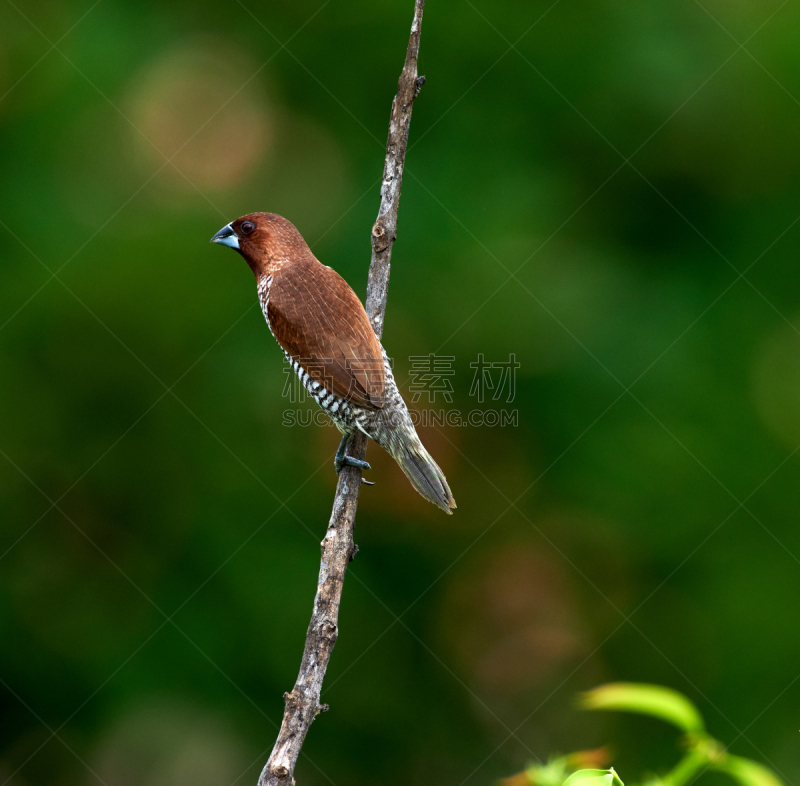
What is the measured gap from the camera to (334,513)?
2369 mm

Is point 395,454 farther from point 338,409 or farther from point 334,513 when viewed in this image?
point 334,513

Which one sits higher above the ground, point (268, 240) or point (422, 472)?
point (268, 240)

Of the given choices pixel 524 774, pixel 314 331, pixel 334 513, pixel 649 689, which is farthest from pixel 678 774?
pixel 314 331

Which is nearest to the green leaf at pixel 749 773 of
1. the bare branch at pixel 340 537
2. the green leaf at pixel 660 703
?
the green leaf at pixel 660 703

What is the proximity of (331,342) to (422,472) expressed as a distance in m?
0.66

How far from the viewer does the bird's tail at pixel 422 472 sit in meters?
2.92

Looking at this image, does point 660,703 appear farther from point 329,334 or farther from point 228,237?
point 228,237

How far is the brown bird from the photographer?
263 cm

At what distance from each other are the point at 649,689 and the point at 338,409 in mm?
1689

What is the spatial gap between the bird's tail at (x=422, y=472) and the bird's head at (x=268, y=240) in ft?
2.71

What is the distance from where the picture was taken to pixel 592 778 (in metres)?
0.97

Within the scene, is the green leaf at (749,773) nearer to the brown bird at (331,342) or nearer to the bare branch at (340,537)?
the bare branch at (340,537)

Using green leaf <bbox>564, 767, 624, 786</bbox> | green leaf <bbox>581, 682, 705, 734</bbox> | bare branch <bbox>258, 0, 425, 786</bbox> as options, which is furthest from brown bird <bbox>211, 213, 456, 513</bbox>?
green leaf <bbox>564, 767, 624, 786</bbox>

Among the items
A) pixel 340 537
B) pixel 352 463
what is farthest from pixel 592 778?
pixel 352 463
